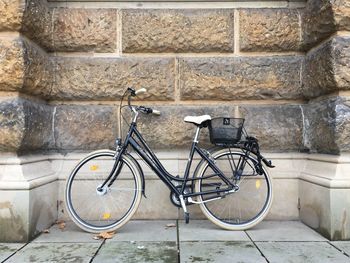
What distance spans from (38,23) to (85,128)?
1.25 metres

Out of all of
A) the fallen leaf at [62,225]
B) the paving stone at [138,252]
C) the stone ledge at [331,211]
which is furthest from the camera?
the fallen leaf at [62,225]

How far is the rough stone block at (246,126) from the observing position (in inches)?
184

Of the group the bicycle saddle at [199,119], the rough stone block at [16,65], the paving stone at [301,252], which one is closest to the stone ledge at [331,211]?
the paving stone at [301,252]

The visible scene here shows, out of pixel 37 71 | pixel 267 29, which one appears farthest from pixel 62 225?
pixel 267 29

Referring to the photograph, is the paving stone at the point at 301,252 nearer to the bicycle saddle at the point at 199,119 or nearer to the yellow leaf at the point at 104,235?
the bicycle saddle at the point at 199,119

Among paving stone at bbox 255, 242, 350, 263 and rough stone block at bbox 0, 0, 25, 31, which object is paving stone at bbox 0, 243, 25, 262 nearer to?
rough stone block at bbox 0, 0, 25, 31

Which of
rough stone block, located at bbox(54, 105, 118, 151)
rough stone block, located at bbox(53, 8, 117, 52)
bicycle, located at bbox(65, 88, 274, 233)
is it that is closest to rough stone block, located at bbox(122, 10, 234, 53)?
rough stone block, located at bbox(53, 8, 117, 52)

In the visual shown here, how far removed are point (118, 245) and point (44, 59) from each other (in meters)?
2.21

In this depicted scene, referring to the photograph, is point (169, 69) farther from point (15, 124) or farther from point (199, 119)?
point (15, 124)

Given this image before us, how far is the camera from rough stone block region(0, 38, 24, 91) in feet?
12.8

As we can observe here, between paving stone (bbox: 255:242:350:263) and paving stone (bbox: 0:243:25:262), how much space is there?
2.19m

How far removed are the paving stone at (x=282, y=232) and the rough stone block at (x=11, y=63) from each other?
9.13 feet

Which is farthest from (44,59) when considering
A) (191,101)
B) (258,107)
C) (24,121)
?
(258,107)

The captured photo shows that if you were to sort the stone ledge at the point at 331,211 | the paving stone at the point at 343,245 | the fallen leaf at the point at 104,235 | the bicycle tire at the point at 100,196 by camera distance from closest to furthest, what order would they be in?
the paving stone at the point at 343,245 → the stone ledge at the point at 331,211 → the fallen leaf at the point at 104,235 → the bicycle tire at the point at 100,196
